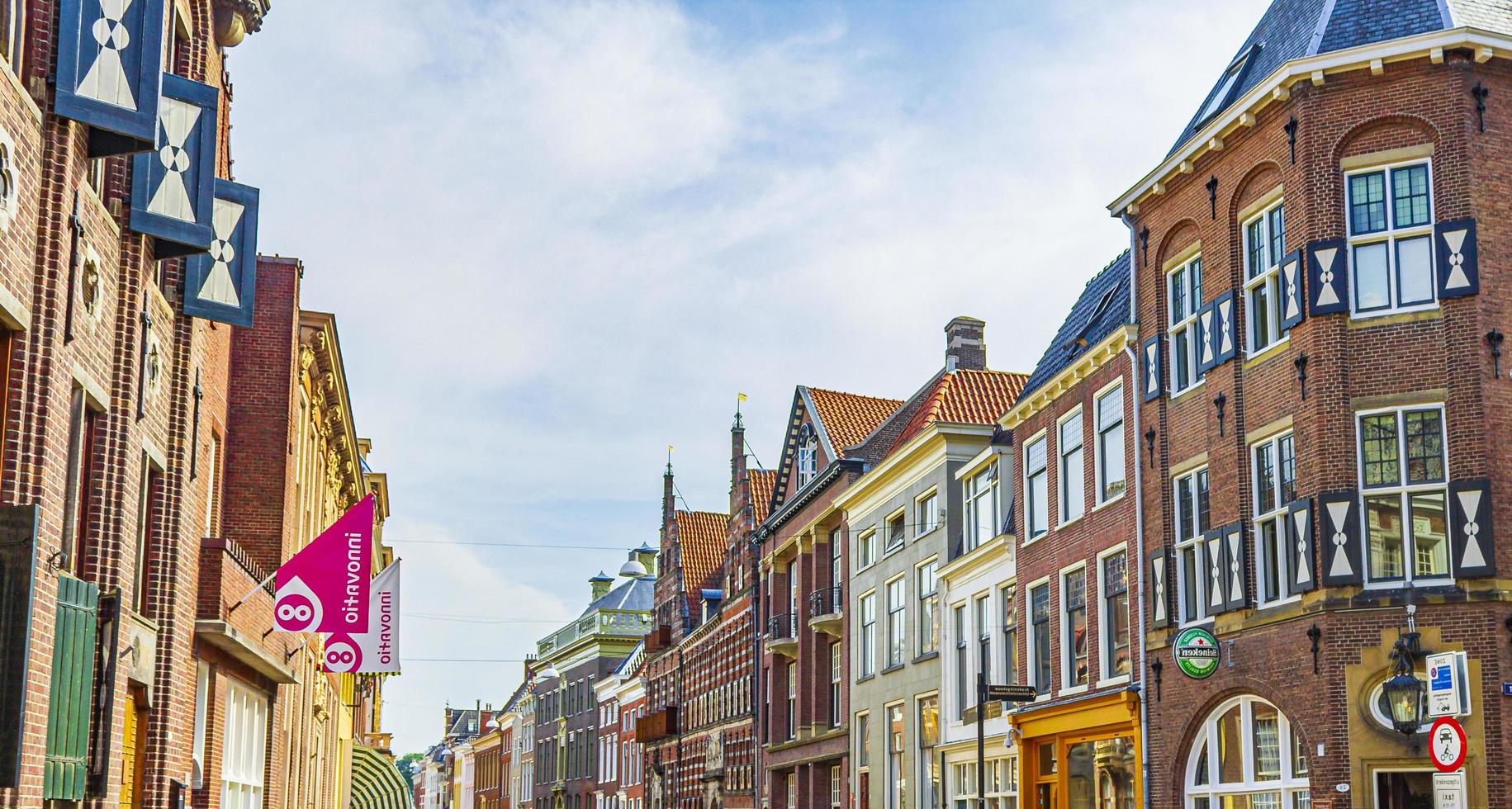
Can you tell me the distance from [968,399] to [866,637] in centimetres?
795

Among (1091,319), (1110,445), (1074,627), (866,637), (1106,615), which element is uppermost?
(1091,319)

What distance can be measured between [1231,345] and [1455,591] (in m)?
5.50

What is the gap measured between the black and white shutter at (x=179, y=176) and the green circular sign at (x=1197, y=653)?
50.7 ft

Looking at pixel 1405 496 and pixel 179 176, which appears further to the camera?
pixel 1405 496

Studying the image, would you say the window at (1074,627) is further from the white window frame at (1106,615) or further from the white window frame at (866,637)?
the white window frame at (866,637)

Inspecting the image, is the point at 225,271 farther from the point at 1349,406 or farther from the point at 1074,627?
the point at 1074,627

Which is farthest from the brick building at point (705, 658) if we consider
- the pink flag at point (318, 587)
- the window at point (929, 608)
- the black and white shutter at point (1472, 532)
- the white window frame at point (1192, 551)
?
the black and white shutter at point (1472, 532)

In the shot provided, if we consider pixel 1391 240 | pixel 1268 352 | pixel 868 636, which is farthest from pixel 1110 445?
pixel 868 636

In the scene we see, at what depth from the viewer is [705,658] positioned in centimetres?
6756

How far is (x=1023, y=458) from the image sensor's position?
115 ft

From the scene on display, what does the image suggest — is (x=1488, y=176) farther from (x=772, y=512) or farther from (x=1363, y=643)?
(x=772, y=512)

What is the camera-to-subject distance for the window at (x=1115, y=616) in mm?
29109

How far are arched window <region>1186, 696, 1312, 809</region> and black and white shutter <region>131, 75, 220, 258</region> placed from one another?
16289 millimetres

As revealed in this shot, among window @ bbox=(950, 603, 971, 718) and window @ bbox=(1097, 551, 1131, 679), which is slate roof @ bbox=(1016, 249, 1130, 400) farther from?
window @ bbox=(950, 603, 971, 718)
